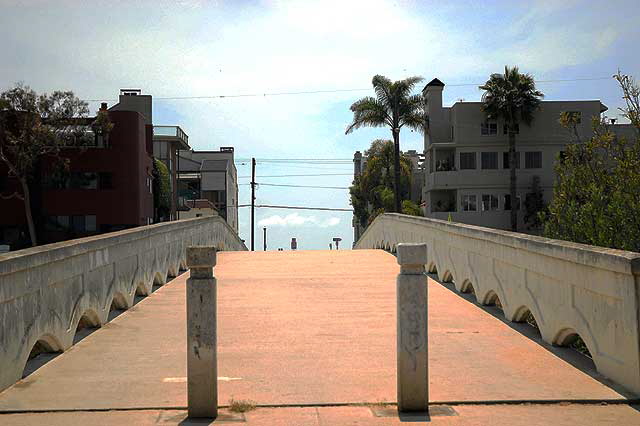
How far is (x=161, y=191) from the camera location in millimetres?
59469

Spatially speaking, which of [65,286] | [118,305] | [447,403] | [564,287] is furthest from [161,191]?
[447,403]

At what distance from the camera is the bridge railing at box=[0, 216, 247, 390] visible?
275 inches

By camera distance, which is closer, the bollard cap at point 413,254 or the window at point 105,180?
the bollard cap at point 413,254

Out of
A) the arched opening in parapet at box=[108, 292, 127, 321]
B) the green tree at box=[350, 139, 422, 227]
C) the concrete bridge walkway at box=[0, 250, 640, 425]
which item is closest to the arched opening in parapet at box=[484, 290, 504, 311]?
the concrete bridge walkway at box=[0, 250, 640, 425]

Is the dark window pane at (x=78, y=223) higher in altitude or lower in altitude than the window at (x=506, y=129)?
lower

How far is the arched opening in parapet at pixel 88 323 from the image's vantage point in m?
9.94

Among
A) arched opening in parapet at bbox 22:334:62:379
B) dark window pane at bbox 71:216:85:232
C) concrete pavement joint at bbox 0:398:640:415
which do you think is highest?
dark window pane at bbox 71:216:85:232

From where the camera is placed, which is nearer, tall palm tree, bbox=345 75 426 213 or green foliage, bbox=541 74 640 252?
green foliage, bbox=541 74 640 252

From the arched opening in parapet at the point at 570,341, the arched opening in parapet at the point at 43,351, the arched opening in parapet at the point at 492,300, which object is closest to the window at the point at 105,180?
the arched opening in parapet at the point at 492,300

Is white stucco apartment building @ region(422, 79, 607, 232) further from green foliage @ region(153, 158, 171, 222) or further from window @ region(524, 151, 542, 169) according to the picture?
green foliage @ region(153, 158, 171, 222)

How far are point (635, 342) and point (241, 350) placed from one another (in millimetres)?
4385

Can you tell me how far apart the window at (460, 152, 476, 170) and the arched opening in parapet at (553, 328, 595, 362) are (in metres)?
47.3

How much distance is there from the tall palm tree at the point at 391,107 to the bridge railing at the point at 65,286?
35.3m

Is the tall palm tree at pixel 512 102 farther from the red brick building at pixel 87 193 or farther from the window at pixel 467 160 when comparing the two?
the red brick building at pixel 87 193
